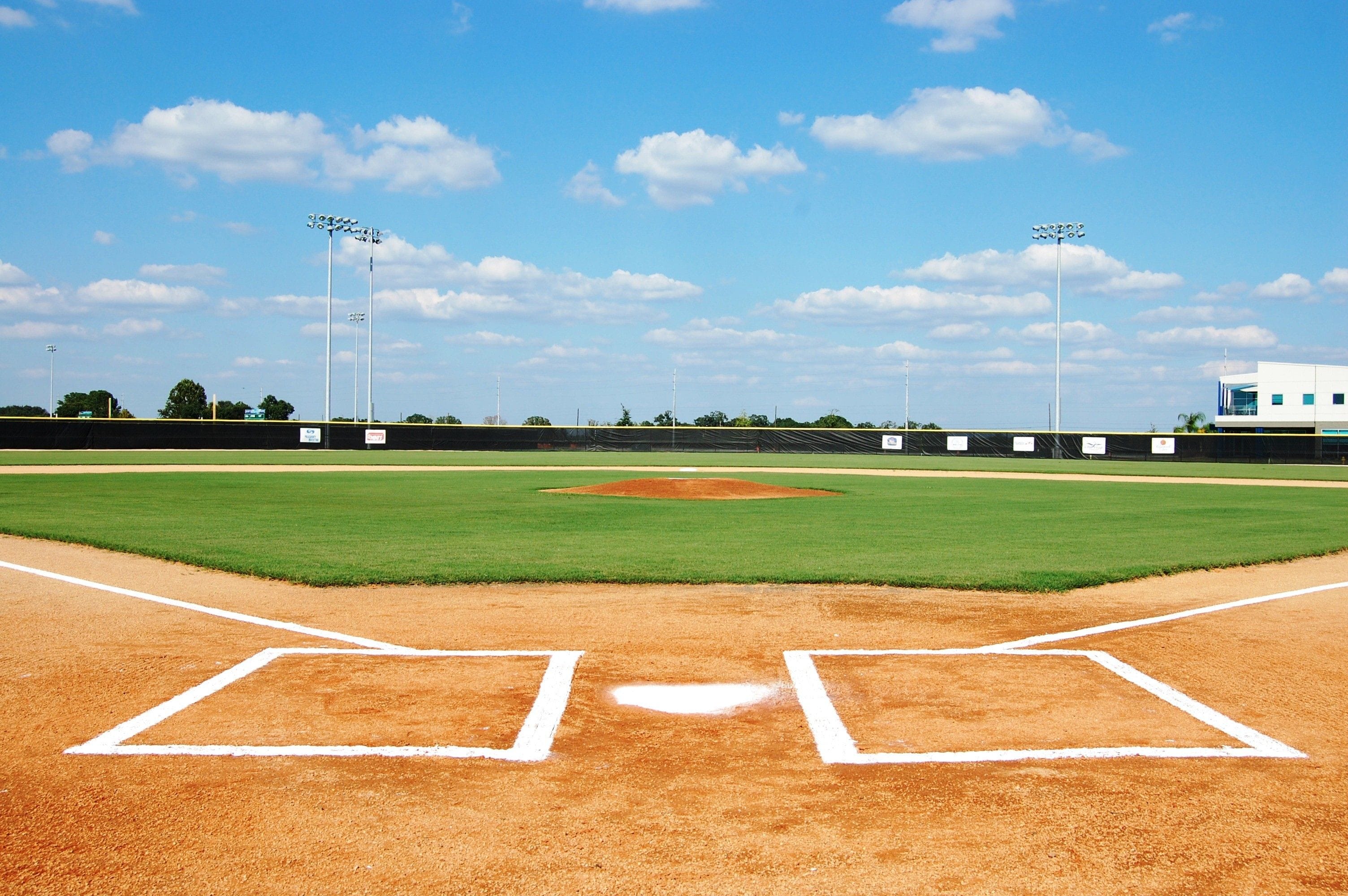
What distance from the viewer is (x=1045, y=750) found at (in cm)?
404

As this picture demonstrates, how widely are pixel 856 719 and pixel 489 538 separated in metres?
7.92

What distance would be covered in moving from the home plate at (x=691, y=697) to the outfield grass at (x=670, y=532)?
3.47 meters

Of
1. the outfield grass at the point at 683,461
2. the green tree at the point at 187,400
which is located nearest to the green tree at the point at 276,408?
the green tree at the point at 187,400

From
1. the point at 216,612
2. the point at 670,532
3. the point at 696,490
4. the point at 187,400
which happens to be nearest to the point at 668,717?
the point at 216,612

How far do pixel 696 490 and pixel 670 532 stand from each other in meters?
8.05

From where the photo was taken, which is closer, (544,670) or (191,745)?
→ (191,745)

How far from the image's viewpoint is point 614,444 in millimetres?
54031

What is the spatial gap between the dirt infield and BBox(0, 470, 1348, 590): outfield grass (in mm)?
1856

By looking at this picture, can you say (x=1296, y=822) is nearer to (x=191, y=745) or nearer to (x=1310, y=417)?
(x=191, y=745)

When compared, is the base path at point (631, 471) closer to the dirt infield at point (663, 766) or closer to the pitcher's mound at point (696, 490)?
the pitcher's mound at point (696, 490)

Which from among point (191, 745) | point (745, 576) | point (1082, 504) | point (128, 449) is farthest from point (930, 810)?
point (128, 449)

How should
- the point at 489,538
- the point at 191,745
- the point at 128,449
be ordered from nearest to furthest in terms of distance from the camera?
the point at 191,745 → the point at 489,538 → the point at 128,449

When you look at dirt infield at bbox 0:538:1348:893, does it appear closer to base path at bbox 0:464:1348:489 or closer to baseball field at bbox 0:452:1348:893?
baseball field at bbox 0:452:1348:893

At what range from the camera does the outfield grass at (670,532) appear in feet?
29.8
